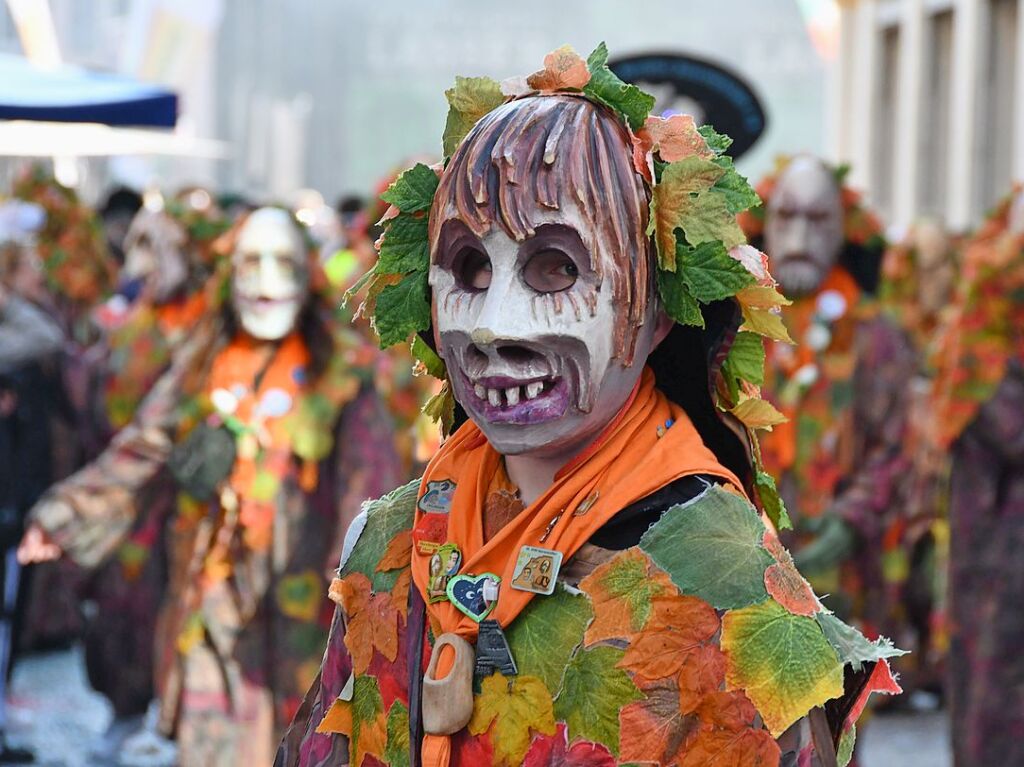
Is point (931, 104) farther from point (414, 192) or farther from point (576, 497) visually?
point (576, 497)

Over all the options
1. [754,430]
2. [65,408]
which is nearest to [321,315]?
[65,408]

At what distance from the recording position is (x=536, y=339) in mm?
2803

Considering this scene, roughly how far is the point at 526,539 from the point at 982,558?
15.8 feet

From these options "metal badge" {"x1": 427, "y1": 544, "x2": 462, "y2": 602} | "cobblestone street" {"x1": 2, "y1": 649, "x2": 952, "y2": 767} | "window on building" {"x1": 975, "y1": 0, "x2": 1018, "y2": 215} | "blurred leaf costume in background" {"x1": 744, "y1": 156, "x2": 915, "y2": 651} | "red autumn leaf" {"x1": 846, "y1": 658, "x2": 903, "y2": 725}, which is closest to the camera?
"red autumn leaf" {"x1": 846, "y1": 658, "x2": 903, "y2": 725}

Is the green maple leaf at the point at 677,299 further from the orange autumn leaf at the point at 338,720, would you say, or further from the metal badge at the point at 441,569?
the orange autumn leaf at the point at 338,720

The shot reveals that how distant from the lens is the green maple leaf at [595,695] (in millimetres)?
2680

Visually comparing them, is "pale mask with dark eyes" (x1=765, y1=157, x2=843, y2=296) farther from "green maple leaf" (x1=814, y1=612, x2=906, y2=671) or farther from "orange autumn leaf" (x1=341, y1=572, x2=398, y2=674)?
"green maple leaf" (x1=814, y1=612, x2=906, y2=671)

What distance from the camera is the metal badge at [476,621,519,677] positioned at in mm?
2752

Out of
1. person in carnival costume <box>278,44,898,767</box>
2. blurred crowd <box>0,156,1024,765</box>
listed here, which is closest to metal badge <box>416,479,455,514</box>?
person in carnival costume <box>278,44,898,767</box>

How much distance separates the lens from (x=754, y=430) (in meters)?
3.04

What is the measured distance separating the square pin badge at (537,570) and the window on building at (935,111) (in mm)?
19512

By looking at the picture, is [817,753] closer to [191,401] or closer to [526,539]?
[526,539]

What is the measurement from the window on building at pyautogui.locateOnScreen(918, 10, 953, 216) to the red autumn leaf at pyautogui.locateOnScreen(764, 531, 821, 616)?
1943 centimetres

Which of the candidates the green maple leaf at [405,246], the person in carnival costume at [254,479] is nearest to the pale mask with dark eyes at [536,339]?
the green maple leaf at [405,246]
